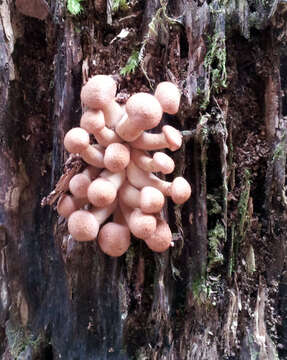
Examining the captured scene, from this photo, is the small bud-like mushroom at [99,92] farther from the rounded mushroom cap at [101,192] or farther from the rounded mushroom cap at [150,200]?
the rounded mushroom cap at [150,200]

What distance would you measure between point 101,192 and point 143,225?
0.28 metres

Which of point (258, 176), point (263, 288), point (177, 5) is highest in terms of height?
point (177, 5)

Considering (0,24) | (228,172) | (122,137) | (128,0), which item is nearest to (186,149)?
(228,172)

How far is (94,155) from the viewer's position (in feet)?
5.90

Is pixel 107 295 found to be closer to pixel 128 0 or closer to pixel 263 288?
pixel 263 288

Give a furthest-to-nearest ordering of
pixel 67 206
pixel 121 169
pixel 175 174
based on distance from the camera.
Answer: pixel 175 174
pixel 67 206
pixel 121 169

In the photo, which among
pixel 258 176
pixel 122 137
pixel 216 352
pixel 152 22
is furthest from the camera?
pixel 258 176

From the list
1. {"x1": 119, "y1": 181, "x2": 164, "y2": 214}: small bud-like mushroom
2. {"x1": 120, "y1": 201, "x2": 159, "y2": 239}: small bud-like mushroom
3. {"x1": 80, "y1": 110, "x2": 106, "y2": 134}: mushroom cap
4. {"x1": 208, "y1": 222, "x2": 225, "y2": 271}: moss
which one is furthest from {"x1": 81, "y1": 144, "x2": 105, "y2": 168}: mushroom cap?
{"x1": 208, "y1": 222, "x2": 225, "y2": 271}: moss

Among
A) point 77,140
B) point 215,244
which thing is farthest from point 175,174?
point 77,140

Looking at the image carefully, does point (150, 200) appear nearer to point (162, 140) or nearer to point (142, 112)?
point (162, 140)

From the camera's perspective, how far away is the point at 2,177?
2312 mm

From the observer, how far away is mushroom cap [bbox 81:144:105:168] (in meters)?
1.78

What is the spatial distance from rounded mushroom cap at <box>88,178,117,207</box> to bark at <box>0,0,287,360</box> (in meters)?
0.57

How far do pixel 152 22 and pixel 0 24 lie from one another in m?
1.07
